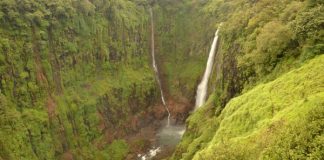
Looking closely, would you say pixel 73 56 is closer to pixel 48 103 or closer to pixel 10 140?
pixel 48 103

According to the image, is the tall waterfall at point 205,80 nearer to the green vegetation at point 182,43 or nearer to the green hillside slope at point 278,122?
the green vegetation at point 182,43

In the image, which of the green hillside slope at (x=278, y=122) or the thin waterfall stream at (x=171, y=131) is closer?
the green hillside slope at (x=278, y=122)

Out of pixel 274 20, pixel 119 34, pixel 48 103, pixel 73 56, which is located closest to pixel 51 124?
pixel 48 103

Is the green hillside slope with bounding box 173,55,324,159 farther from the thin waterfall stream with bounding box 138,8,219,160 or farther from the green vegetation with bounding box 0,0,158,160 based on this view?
the green vegetation with bounding box 0,0,158,160

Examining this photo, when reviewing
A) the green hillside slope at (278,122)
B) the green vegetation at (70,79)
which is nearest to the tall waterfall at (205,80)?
the green vegetation at (70,79)

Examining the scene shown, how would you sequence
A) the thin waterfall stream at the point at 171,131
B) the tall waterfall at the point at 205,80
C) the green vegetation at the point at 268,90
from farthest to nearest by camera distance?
the tall waterfall at the point at 205,80 < the thin waterfall stream at the point at 171,131 < the green vegetation at the point at 268,90

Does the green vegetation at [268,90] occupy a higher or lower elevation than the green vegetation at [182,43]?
higher

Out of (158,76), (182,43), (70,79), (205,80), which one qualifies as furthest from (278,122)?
(182,43)

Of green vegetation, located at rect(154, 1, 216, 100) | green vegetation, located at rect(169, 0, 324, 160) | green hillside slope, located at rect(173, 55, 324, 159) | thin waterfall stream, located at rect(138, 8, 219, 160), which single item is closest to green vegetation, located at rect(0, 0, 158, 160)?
thin waterfall stream, located at rect(138, 8, 219, 160)
